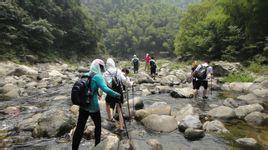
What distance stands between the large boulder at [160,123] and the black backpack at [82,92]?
363 cm

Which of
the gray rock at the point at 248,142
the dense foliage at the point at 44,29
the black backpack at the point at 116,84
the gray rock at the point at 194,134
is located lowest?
the gray rock at the point at 248,142

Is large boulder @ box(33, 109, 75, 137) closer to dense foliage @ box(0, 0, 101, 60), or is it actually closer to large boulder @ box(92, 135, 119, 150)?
large boulder @ box(92, 135, 119, 150)

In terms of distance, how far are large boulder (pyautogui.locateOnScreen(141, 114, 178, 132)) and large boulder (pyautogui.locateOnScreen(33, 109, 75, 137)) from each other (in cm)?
251

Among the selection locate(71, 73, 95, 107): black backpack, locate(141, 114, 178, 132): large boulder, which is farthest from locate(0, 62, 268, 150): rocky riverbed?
locate(71, 73, 95, 107): black backpack

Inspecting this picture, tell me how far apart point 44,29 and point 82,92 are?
121ft

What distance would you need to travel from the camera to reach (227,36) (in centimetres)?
3103

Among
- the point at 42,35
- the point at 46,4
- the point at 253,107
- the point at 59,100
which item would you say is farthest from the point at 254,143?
the point at 46,4

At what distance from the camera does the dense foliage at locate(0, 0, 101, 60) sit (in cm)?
3553

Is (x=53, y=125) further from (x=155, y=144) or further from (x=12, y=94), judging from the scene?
(x=12, y=94)

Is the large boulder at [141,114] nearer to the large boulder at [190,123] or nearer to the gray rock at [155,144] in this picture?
the large boulder at [190,123]

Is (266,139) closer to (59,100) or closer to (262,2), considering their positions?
(59,100)

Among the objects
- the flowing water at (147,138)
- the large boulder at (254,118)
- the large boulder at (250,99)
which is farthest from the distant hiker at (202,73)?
the flowing water at (147,138)

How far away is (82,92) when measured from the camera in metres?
5.86

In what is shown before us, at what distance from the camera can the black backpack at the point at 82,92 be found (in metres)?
5.80
